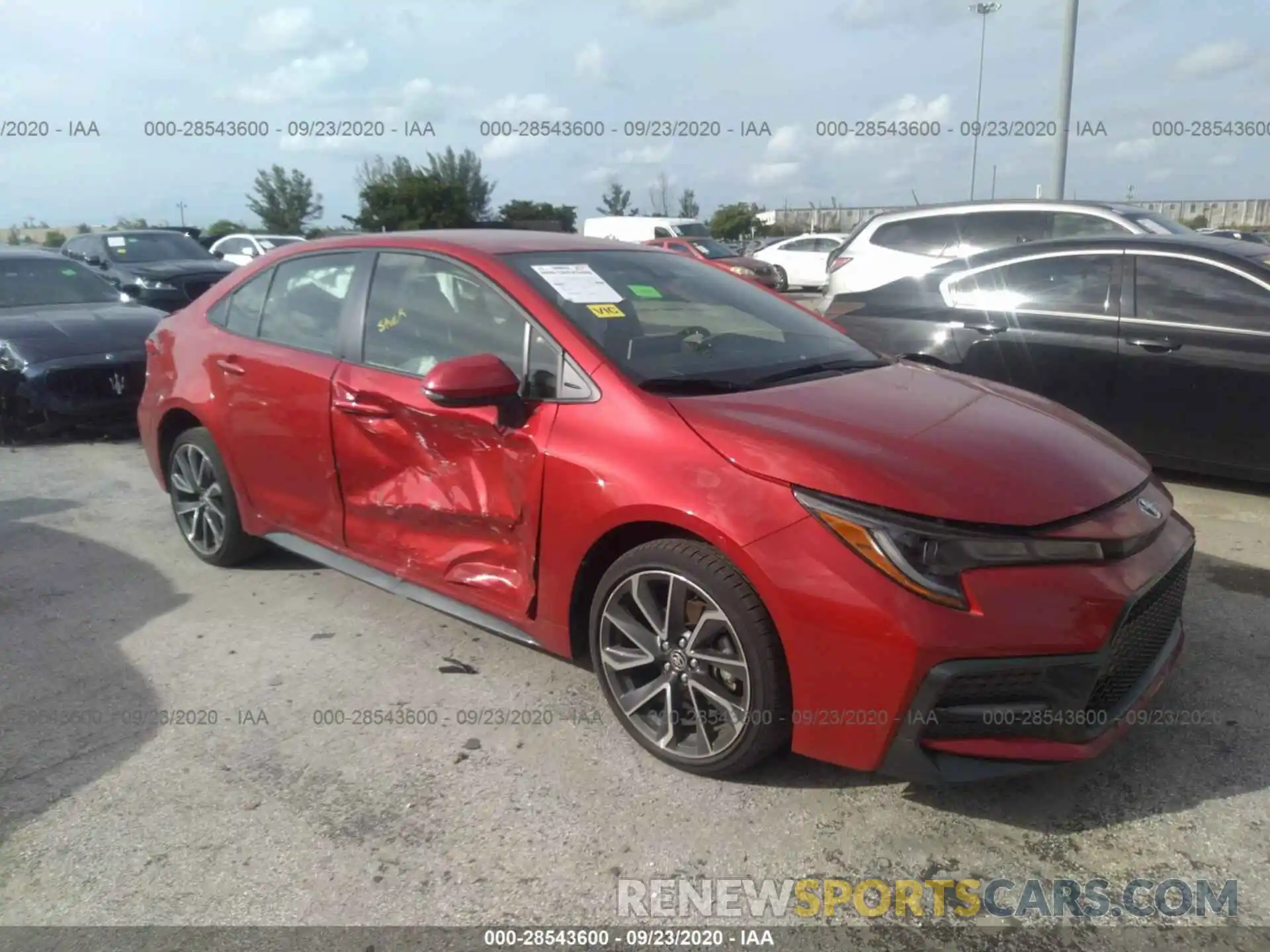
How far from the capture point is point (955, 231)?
8.60 metres

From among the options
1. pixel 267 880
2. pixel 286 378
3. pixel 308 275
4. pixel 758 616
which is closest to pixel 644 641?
pixel 758 616

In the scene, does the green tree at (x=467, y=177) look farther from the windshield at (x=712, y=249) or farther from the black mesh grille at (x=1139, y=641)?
the black mesh grille at (x=1139, y=641)

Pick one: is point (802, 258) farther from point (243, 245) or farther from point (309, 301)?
point (309, 301)

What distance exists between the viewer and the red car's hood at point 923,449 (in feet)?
8.36

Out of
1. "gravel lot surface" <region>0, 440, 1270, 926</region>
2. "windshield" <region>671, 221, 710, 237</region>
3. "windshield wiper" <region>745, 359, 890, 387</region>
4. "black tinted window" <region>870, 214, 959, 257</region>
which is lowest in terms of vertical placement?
"gravel lot surface" <region>0, 440, 1270, 926</region>

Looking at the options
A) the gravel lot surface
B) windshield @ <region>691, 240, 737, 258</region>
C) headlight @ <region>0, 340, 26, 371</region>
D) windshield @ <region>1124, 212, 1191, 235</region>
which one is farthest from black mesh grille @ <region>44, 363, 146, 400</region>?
windshield @ <region>691, 240, 737, 258</region>

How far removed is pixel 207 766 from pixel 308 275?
2.11 m

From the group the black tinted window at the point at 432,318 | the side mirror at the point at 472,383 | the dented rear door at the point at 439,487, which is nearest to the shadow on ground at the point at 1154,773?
the dented rear door at the point at 439,487

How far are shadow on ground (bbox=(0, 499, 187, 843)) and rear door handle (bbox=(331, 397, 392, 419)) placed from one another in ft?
4.03

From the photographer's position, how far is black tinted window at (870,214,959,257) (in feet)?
28.3

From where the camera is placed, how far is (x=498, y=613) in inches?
133

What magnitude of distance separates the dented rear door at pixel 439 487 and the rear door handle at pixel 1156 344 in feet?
12.8

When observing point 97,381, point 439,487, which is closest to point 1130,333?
point 439,487

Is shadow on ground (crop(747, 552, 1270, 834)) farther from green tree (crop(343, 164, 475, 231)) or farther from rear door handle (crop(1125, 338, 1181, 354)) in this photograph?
green tree (crop(343, 164, 475, 231))
